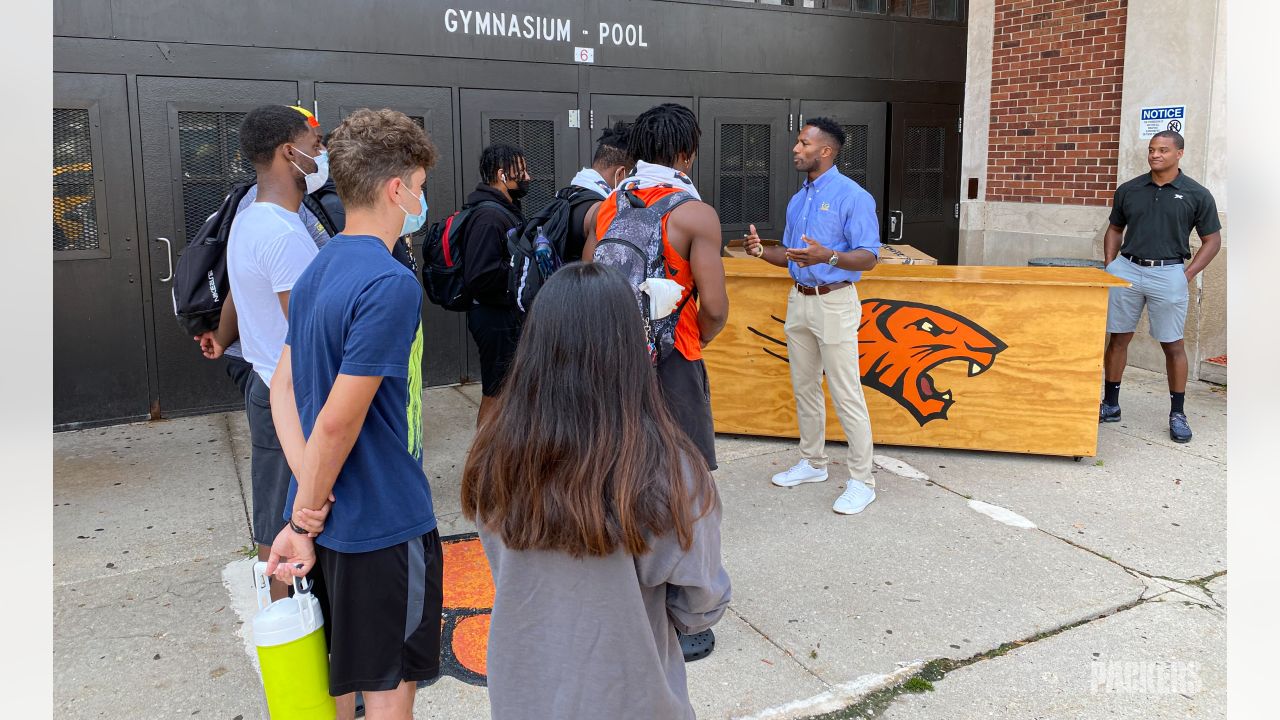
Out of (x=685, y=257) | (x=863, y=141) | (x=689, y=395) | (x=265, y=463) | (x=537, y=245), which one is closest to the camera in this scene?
(x=265, y=463)

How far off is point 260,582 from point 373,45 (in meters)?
5.85

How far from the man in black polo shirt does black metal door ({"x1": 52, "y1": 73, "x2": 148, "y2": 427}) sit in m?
6.82

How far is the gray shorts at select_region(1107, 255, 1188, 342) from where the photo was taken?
6.52 m

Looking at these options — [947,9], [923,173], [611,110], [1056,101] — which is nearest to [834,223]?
[611,110]

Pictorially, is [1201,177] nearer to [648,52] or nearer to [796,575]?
[648,52]

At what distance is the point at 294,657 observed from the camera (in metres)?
2.30

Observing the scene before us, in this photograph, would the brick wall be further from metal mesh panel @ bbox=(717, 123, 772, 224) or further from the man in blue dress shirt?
the man in blue dress shirt

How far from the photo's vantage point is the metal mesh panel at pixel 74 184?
647 centimetres

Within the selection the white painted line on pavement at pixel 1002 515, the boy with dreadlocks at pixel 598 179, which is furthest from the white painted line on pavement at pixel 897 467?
the boy with dreadlocks at pixel 598 179

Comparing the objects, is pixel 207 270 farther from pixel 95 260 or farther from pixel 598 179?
pixel 95 260

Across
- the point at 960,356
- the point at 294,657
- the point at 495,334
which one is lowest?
the point at 294,657

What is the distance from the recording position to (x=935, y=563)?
14.8ft

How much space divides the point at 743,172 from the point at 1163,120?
3613mm

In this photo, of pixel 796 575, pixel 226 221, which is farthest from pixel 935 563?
pixel 226 221
